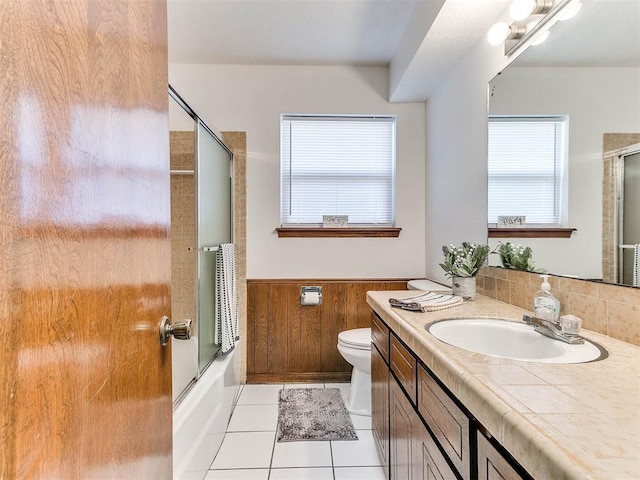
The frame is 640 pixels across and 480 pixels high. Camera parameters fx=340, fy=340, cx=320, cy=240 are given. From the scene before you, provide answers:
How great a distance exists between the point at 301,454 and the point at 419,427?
975 mm

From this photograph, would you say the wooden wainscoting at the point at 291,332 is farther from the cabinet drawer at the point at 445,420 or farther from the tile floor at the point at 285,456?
the cabinet drawer at the point at 445,420

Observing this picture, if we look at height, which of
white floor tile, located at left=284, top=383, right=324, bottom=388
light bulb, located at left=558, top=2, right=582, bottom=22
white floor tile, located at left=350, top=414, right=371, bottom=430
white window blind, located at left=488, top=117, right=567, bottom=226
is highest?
light bulb, located at left=558, top=2, right=582, bottom=22

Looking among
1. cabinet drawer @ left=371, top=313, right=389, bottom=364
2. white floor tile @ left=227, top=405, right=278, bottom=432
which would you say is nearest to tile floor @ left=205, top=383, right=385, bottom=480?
white floor tile @ left=227, top=405, right=278, bottom=432

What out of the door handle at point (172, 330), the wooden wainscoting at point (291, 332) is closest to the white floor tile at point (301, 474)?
the wooden wainscoting at point (291, 332)

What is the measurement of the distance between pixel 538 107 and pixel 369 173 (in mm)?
1437

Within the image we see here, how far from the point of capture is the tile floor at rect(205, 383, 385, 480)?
1.64m

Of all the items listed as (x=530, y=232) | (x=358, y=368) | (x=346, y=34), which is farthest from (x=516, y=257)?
(x=346, y=34)

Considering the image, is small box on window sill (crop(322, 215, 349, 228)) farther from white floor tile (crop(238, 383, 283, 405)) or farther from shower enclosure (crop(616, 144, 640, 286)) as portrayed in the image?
shower enclosure (crop(616, 144, 640, 286))

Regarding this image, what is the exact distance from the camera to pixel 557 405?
612 millimetres

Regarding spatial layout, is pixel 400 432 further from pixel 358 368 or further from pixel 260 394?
pixel 260 394

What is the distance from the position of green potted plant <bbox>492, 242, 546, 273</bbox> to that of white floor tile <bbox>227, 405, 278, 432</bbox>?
1.59 metres

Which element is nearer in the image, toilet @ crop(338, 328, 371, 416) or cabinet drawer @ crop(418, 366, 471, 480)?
cabinet drawer @ crop(418, 366, 471, 480)

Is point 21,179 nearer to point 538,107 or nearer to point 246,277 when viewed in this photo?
point 538,107

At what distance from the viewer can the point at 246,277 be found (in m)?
2.65
